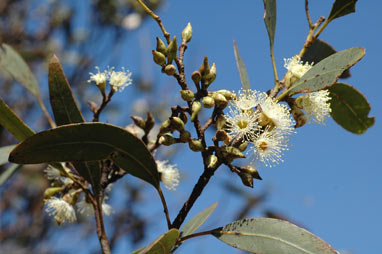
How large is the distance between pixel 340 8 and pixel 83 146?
807 millimetres

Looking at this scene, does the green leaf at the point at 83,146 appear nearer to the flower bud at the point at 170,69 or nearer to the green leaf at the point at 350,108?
the flower bud at the point at 170,69

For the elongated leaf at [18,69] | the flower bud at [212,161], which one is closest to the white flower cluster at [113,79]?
the elongated leaf at [18,69]

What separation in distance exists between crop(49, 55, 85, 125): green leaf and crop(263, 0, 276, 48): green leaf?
0.57 metres

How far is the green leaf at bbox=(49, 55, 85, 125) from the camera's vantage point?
1160mm

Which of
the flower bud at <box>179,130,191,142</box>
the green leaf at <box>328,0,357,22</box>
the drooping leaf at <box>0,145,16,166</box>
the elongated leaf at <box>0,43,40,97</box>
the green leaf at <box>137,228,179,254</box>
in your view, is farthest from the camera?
the elongated leaf at <box>0,43,40,97</box>

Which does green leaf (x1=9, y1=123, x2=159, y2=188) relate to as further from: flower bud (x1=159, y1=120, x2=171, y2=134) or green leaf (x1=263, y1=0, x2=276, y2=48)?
green leaf (x1=263, y1=0, x2=276, y2=48)

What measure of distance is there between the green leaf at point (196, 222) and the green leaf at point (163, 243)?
0.16m

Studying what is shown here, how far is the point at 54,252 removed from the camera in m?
3.70

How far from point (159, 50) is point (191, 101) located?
0.15 m

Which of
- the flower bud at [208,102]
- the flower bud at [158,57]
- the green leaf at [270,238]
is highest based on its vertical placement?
the flower bud at [158,57]

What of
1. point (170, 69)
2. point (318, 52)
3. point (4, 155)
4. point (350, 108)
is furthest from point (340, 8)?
point (4, 155)

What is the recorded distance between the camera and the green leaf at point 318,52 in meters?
1.37

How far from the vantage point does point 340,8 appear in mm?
1282

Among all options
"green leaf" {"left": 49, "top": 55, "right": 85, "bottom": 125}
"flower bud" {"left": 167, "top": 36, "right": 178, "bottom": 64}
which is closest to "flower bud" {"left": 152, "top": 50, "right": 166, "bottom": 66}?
"flower bud" {"left": 167, "top": 36, "right": 178, "bottom": 64}
